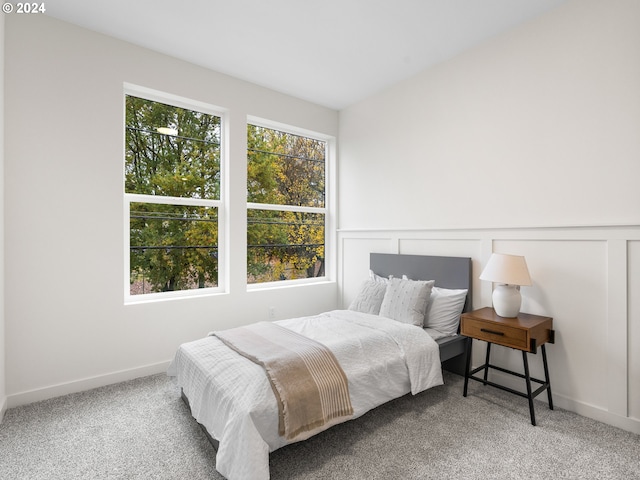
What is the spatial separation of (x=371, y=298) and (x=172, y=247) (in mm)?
1907

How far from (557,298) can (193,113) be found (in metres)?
3.48

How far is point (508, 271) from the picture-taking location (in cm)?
236

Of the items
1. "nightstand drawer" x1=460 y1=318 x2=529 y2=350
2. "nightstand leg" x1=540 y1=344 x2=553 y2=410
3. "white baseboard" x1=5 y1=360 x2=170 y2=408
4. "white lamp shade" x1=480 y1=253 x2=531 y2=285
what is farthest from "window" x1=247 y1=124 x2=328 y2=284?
"nightstand leg" x1=540 y1=344 x2=553 y2=410

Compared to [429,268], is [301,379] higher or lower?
lower

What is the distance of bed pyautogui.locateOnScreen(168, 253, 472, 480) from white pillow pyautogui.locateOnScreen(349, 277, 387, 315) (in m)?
0.01

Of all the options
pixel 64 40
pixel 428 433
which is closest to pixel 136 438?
pixel 428 433

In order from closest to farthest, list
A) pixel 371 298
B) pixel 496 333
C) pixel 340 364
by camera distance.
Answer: pixel 340 364
pixel 496 333
pixel 371 298

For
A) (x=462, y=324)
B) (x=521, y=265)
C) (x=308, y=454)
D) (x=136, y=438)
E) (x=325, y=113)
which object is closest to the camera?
(x=308, y=454)

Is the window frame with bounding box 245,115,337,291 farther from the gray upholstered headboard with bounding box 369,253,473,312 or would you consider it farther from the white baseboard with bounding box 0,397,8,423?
the white baseboard with bounding box 0,397,8,423

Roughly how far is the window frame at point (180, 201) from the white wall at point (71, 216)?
90 millimetres

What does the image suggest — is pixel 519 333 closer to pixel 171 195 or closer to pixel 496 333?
pixel 496 333

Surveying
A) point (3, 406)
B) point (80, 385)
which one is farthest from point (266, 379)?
point (3, 406)

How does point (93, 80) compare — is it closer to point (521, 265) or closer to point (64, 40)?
point (64, 40)

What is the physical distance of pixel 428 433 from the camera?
6.81ft
